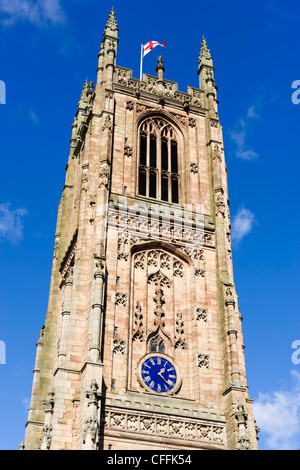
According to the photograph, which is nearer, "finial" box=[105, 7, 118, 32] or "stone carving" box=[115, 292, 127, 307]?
"stone carving" box=[115, 292, 127, 307]

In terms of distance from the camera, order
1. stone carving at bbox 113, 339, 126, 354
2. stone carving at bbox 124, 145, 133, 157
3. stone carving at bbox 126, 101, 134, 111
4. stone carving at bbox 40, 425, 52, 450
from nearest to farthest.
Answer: stone carving at bbox 40, 425, 52, 450 → stone carving at bbox 113, 339, 126, 354 → stone carving at bbox 124, 145, 133, 157 → stone carving at bbox 126, 101, 134, 111

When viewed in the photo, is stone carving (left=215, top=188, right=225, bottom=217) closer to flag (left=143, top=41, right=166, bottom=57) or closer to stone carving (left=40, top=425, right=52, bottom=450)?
flag (left=143, top=41, right=166, bottom=57)

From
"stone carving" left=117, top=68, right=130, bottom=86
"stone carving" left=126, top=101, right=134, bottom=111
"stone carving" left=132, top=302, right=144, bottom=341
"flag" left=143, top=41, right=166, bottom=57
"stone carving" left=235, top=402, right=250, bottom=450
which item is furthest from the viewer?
"flag" left=143, top=41, right=166, bottom=57

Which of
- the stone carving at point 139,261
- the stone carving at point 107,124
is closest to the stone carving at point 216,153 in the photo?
the stone carving at point 107,124

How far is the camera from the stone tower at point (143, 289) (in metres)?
30.6

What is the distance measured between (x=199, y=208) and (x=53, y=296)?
35.6ft

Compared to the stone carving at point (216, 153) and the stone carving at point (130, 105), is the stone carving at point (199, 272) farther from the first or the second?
the stone carving at point (130, 105)

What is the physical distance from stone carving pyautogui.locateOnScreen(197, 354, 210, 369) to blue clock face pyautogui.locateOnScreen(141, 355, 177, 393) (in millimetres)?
1426

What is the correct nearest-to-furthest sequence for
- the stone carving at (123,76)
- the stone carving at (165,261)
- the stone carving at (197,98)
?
the stone carving at (165,261) → the stone carving at (123,76) → the stone carving at (197,98)

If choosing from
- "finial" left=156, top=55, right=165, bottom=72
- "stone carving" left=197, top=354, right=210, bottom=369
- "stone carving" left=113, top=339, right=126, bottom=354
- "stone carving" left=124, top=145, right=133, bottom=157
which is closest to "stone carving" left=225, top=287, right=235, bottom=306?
"stone carving" left=197, top=354, right=210, bottom=369

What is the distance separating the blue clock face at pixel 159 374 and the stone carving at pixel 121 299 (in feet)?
10.2

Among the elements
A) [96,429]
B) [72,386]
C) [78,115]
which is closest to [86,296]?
[72,386]

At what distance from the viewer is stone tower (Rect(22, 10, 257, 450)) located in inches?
1206

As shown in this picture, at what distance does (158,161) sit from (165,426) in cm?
1796
